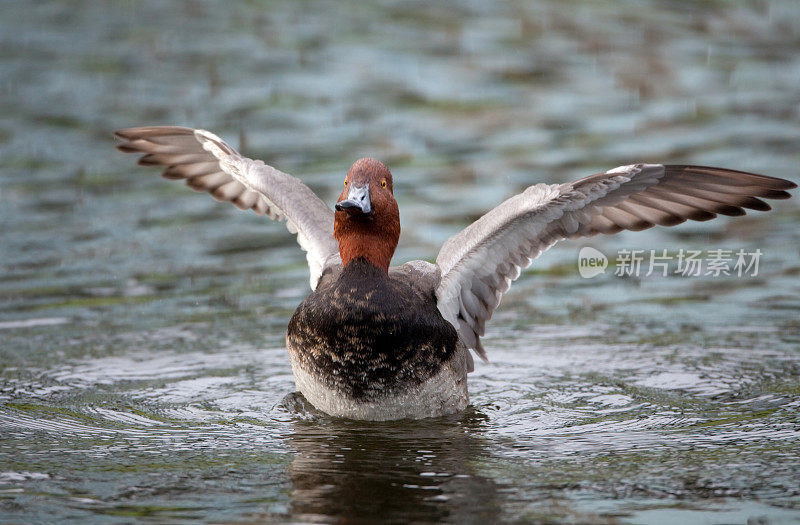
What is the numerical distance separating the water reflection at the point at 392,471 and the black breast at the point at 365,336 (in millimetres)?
301

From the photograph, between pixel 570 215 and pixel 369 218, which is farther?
pixel 570 215

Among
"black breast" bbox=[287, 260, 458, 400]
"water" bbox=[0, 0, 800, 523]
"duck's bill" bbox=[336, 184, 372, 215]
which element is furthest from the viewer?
"black breast" bbox=[287, 260, 458, 400]

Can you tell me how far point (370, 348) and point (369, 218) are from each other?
0.78 m

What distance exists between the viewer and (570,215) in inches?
279

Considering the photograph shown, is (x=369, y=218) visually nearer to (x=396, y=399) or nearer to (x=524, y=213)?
(x=524, y=213)

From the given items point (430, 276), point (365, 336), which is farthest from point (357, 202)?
point (430, 276)

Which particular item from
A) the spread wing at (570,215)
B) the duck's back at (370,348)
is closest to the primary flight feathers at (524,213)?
the spread wing at (570,215)

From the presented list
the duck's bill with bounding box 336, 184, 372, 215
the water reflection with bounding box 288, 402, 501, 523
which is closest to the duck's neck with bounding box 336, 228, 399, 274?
the duck's bill with bounding box 336, 184, 372, 215

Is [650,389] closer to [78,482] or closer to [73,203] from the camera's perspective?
[78,482]

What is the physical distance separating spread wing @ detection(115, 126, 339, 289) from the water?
98cm

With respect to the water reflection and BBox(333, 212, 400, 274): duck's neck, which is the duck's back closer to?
BBox(333, 212, 400, 274): duck's neck

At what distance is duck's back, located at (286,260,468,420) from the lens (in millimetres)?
6594

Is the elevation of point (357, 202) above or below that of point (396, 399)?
above

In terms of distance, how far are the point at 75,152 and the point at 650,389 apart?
8.47 meters
